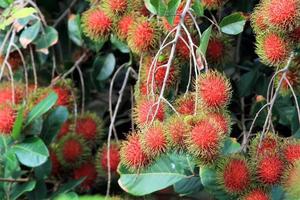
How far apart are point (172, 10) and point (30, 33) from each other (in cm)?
61

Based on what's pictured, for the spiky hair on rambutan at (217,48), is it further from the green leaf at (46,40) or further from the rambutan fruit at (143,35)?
the green leaf at (46,40)

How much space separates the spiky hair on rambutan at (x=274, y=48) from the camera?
1.34m

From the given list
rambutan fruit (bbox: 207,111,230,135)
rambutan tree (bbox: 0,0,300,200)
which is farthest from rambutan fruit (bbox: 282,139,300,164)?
rambutan fruit (bbox: 207,111,230,135)

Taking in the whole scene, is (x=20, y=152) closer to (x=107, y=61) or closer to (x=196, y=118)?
(x=107, y=61)

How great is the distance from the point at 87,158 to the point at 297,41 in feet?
2.20

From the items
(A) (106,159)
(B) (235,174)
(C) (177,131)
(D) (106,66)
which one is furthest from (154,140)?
(D) (106,66)

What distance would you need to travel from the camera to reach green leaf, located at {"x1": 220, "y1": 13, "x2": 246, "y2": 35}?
149 cm

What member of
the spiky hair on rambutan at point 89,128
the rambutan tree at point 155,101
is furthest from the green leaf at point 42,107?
the spiky hair on rambutan at point 89,128

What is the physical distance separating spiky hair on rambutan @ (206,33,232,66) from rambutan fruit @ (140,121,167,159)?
1.02ft

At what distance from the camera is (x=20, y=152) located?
1.72m

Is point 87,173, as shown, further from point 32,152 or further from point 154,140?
point 154,140

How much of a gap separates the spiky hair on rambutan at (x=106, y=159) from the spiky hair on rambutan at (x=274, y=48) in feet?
1.65

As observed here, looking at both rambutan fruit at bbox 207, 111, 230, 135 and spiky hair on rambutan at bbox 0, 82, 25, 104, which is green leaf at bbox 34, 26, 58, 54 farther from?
rambutan fruit at bbox 207, 111, 230, 135

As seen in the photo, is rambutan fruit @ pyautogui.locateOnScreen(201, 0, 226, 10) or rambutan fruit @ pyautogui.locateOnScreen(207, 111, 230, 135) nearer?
rambutan fruit @ pyautogui.locateOnScreen(207, 111, 230, 135)
